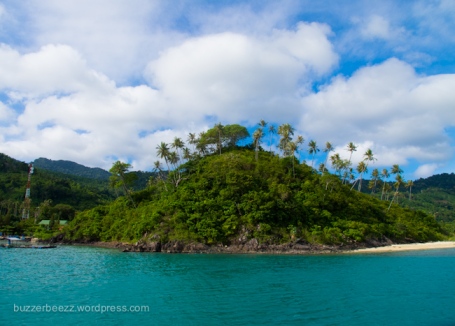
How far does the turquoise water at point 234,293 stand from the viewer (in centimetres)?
2339

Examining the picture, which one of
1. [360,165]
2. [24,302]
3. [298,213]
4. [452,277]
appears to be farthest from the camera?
[360,165]

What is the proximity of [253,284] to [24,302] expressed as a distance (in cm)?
2163

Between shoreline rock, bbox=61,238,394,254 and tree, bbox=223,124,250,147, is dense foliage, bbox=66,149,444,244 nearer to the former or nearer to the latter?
shoreline rock, bbox=61,238,394,254

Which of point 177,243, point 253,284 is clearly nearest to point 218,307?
point 253,284

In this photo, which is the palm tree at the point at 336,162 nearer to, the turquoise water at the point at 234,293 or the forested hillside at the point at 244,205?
the forested hillside at the point at 244,205

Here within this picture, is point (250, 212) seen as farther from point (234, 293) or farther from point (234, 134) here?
point (234, 293)

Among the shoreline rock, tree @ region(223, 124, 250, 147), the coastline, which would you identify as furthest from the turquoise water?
tree @ region(223, 124, 250, 147)

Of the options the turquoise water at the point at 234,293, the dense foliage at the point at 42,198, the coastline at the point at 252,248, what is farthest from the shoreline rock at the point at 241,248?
the dense foliage at the point at 42,198

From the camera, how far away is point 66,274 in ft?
136

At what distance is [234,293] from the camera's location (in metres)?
30.6

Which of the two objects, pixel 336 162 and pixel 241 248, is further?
pixel 336 162

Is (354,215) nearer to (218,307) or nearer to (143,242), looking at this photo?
(143,242)

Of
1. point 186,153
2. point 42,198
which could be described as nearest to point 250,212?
point 186,153

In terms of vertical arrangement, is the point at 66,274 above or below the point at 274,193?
below
